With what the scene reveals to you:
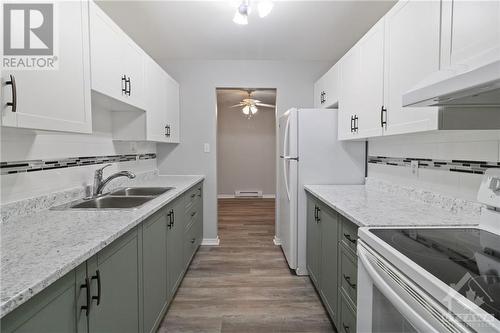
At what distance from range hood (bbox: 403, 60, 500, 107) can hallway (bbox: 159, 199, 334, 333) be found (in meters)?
1.64

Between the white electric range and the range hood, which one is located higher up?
the range hood

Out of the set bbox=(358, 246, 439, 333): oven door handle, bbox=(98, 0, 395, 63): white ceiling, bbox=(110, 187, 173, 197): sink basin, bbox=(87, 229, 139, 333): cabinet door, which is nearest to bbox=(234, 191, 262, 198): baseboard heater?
bbox=(98, 0, 395, 63): white ceiling

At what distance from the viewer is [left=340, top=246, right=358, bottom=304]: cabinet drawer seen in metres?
1.50

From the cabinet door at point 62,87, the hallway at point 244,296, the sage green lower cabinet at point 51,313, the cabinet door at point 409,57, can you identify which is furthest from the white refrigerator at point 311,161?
the sage green lower cabinet at point 51,313

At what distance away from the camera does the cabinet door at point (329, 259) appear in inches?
72.5

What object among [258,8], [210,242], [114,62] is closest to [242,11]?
[258,8]

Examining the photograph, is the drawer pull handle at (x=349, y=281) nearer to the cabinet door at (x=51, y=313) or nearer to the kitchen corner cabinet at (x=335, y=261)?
the kitchen corner cabinet at (x=335, y=261)

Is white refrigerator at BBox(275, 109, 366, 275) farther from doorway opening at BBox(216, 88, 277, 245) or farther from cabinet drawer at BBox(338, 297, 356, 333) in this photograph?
doorway opening at BBox(216, 88, 277, 245)

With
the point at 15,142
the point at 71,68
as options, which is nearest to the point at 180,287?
the point at 15,142

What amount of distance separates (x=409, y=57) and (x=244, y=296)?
2.13m

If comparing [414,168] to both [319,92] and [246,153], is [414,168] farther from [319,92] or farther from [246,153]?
[246,153]

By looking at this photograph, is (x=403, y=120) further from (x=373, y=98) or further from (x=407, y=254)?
(x=407, y=254)

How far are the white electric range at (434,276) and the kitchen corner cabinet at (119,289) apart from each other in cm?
105

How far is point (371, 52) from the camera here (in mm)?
2072
